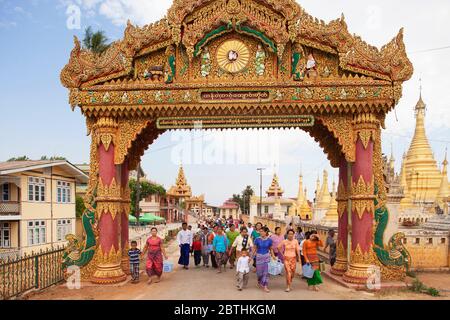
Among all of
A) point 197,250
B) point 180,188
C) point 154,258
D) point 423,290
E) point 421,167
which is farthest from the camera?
point 180,188

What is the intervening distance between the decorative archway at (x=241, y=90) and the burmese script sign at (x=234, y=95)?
0.09ft

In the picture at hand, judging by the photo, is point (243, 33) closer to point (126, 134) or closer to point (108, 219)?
point (126, 134)

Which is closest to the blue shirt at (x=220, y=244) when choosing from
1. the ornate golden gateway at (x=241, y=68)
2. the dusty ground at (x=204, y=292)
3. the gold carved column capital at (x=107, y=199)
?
the dusty ground at (x=204, y=292)

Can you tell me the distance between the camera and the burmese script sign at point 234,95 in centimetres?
1041

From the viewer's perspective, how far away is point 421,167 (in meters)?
37.1

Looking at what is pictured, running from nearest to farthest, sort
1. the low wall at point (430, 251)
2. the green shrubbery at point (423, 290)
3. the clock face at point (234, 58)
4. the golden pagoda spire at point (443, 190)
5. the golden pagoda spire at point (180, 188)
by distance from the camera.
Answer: the green shrubbery at point (423, 290) → the clock face at point (234, 58) → the low wall at point (430, 251) → the golden pagoda spire at point (443, 190) → the golden pagoda spire at point (180, 188)

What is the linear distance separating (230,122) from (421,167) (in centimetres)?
3209

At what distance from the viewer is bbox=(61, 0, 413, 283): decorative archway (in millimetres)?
10234

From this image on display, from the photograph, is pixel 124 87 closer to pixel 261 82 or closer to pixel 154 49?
pixel 154 49

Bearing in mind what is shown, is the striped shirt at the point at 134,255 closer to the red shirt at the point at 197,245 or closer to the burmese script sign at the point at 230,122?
the burmese script sign at the point at 230,122

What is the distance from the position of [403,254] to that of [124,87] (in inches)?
331

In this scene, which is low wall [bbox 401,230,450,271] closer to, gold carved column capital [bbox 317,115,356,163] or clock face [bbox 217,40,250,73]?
gold carved column capital [bbox 317,115,356,163]

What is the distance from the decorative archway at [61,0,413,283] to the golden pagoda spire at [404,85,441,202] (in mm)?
28595

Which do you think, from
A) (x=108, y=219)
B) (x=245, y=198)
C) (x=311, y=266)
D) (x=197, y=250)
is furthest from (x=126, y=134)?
(x=245, y=198)
